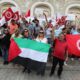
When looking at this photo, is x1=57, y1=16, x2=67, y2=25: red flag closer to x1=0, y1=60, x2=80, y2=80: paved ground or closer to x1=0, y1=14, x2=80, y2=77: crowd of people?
x1=0, y1=14, x2=80, y2=77: crowd of people

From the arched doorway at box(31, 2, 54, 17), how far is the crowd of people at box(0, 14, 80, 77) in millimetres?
8205

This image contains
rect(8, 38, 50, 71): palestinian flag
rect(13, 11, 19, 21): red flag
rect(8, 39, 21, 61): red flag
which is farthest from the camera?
rect(13, 11, 19, 21): red flag

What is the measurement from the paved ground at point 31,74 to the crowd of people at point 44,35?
37 cm

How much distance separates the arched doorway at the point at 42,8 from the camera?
81.4 feet

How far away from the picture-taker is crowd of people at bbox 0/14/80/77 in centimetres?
1181

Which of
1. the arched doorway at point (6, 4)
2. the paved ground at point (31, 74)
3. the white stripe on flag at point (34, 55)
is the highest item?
the arched doorway at point (6, 4)

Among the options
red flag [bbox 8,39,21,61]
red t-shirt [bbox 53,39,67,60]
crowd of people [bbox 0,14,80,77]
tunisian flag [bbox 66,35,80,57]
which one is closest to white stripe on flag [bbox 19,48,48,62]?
red flag [bbox 8,39,21,61]

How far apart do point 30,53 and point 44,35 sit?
1.12 meters

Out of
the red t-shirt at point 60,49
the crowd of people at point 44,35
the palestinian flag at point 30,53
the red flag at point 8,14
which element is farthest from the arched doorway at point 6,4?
the red t-shirt at point 60,49

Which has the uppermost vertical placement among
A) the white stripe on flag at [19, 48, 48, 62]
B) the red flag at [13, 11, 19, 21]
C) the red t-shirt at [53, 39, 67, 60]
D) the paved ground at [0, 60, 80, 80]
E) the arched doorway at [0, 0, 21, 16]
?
the red flag at [13, 11, 19, 21]

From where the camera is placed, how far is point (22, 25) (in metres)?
15.4

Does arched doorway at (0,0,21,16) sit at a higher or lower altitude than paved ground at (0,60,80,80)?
higher

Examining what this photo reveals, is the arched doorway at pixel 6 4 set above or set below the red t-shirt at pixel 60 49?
above

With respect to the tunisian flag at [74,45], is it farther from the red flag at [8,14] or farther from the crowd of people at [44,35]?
the red flag at [8,14]
